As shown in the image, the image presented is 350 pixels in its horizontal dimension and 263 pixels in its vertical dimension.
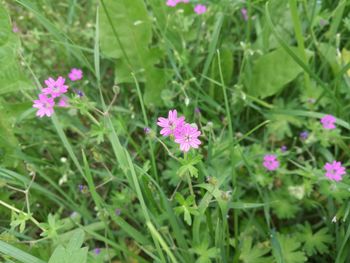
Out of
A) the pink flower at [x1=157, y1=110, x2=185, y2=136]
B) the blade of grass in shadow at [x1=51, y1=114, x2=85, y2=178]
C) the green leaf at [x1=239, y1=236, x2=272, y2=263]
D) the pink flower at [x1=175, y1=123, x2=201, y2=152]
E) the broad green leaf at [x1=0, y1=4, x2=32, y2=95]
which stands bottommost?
the green leaf at [x1=239, y1=236, x2=272, y2=263]

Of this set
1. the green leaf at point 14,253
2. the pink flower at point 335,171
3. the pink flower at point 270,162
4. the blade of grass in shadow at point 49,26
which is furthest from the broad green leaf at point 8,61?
the pink flower at point 335,171

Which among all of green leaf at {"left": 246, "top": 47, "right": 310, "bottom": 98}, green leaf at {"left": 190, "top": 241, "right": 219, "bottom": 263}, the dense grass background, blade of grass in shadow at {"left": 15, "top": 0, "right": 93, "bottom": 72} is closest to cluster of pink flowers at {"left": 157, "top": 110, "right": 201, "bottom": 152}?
the dense grass background

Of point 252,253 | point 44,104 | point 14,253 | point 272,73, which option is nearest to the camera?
point 14,253

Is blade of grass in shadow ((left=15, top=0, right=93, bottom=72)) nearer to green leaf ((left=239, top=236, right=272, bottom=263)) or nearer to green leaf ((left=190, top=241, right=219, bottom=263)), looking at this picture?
green leaf ((left=190, top=241, right=219, bottom=263))

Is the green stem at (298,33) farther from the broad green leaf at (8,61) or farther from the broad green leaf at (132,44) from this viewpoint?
the broad green leaf at (8,61)

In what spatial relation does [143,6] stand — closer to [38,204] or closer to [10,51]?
[10,51]

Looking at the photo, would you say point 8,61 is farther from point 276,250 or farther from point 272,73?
point 276,250

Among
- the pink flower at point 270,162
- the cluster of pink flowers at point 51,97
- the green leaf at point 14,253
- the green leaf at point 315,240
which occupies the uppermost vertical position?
the cluster of pink flowers at point 51,97

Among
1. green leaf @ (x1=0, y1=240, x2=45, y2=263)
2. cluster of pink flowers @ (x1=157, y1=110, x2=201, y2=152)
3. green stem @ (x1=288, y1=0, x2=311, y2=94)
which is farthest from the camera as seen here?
green stem @ (x1=288, y1=0, x2=311, y2=94)

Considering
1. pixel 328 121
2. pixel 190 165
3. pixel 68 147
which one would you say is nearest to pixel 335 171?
pixel 328 121
